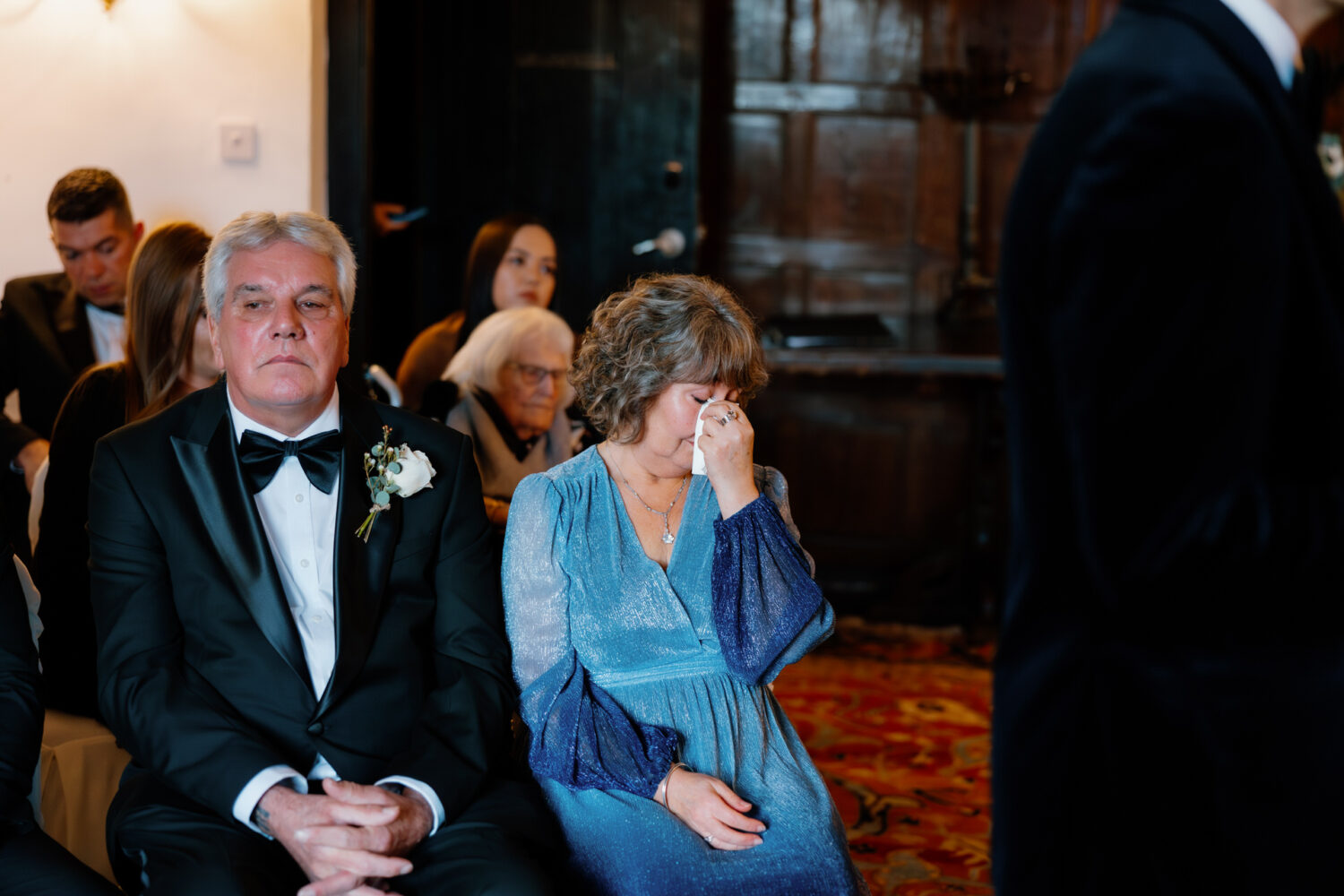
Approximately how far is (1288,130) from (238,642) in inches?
61.3

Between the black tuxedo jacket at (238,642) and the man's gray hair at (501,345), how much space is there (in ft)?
4.87

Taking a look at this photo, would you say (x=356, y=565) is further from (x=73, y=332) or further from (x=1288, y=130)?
(x=73, y=332)

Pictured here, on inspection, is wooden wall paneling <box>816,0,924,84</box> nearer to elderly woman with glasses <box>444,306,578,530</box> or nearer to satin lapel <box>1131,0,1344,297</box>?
elderly woman with glasses <box>444,306,578,530</box>

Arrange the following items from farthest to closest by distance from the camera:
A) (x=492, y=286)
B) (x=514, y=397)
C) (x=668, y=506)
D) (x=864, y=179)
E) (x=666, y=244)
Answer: (x=864, y=179)
(x=666, y=244)
(x=492, y=286)
(x=514, y=397)
(x=668, y=506)

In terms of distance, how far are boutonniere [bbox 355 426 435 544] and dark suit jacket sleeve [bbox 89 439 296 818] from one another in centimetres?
32

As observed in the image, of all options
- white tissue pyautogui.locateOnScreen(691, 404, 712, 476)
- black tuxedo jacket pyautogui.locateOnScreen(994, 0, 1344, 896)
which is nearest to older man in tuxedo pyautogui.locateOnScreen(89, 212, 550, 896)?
white tissue pyautogui.locateOnScreen(691, 404, 712, 476)

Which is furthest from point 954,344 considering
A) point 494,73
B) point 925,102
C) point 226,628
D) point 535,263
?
point 226,628

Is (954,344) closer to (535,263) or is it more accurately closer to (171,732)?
(535,263)

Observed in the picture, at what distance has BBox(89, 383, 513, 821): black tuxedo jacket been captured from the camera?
1.82 m

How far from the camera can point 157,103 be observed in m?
3.87

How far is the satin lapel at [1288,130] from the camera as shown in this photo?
1.10 meters

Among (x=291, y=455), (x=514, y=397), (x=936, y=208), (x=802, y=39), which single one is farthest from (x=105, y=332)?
(x=936, y=208)

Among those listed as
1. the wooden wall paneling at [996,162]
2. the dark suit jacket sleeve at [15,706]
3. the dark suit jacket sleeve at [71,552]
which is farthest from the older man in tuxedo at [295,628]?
the wooden wall paneling at [996,162]

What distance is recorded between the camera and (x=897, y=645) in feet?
16.1
